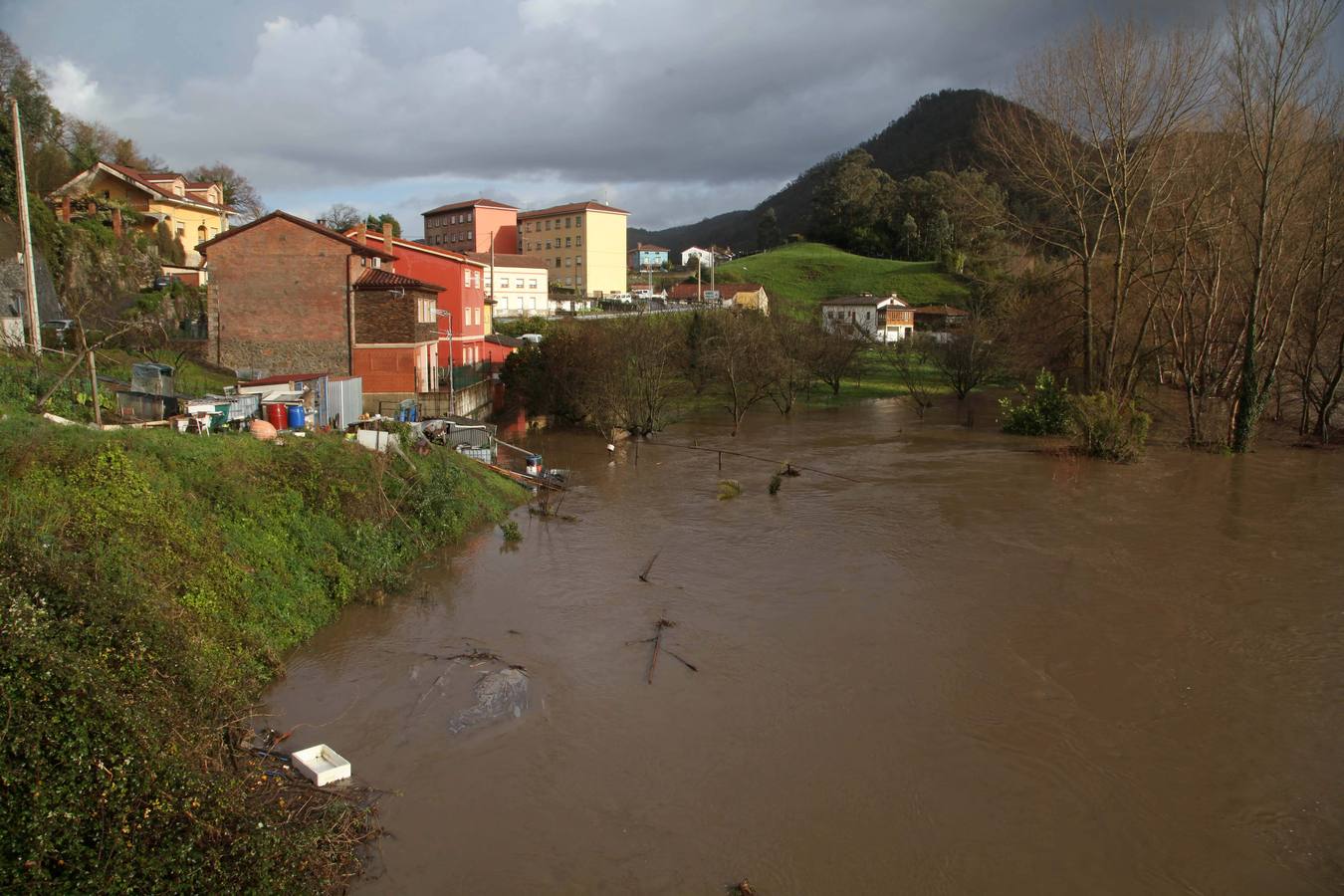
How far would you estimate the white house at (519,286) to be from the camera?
61.8 m

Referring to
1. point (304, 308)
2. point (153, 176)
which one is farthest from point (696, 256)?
point (304, 308)

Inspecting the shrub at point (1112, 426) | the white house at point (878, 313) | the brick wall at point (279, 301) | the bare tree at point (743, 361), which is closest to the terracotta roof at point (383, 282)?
the brick wall at point (279, 301)

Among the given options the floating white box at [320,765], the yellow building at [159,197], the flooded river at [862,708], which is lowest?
the flooded river at [862,708]

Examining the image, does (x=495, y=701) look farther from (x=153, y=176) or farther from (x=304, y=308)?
(x=153, y=176)

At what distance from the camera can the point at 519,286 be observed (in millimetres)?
63125

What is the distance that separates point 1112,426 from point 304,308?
25518 mm

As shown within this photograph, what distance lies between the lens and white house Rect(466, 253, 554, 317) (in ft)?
203

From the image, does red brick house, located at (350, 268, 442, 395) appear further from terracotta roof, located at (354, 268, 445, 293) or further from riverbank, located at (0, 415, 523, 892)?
riverbank, located at (0, 415, 523, 892)

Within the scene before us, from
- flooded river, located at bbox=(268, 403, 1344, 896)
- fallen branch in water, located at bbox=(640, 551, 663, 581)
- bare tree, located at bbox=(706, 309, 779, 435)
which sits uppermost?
bare tree, located at bbox=(706, 309, 779, 435)

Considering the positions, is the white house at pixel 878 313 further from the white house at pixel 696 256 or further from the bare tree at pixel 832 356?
the white house at pixel 696 256

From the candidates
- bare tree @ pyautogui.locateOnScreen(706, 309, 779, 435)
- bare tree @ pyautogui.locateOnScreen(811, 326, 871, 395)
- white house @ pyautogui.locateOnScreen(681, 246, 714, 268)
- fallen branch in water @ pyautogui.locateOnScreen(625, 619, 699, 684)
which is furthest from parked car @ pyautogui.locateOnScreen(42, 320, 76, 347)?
white house @ pyautogui.locateOnScreen(681, 246, 714, 268)

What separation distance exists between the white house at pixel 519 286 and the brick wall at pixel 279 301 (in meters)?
31.9

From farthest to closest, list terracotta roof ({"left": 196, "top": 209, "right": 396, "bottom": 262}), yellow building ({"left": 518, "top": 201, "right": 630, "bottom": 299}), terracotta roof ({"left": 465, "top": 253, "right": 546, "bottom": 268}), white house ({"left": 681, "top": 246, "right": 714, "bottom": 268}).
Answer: white house ({"left": 681, "top": 246, "right": 714, "bottom": 268}), yellow building ({"left": 518, "top": 201, "right": 630, "bottom": 299}), terracotta roof ({"left": 465, "top": 253, "right": 546, "bottom": 268}), terracotta roof ({"left": 196, "top": 209, "right": 396, "bottom": 262})

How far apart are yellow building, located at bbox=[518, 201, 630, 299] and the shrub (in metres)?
57.0
